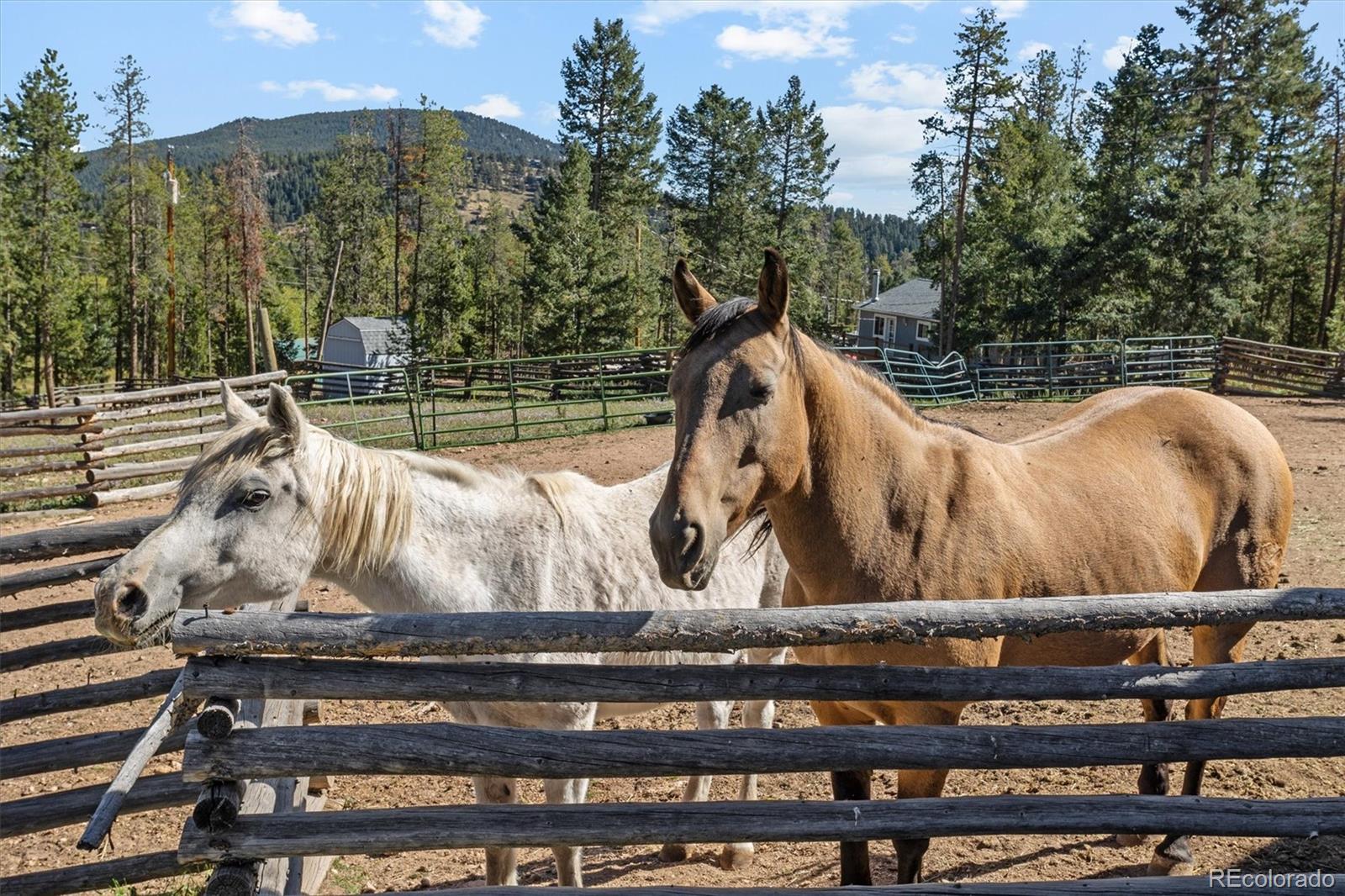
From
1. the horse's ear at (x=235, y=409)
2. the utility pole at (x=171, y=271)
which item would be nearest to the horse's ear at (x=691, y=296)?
the horse's ear at (x=235, y=409)

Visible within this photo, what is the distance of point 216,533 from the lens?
3.06 meters

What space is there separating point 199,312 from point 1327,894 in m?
61.4

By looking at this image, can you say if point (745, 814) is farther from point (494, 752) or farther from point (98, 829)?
point (98, 829)

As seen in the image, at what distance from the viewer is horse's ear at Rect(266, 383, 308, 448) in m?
3.07

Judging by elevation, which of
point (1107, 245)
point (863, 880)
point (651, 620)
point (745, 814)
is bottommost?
point (863, 880)

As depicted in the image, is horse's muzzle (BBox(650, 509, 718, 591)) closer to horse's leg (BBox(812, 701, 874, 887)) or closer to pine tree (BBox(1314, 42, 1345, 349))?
horse's leg (BBox(812, 701, 874, 887))

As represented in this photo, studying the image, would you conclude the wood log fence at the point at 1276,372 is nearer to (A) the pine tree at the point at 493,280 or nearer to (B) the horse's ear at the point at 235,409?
(B) the horse's ear at the point at 235,409

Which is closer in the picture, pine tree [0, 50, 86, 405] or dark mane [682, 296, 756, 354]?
dark mane [682, 296, 756, 354]

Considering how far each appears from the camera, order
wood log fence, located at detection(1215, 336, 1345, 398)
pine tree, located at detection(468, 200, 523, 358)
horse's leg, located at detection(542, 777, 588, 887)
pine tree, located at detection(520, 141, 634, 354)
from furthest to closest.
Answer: pine tree, located at detection(468, 200, 523, 358), pine tree, located at detection(520, 141, 634, 354), wood log fence, located at detection(1215, 336, 1345, 398), horse's leg, located at detection(542, 777, 588, 887)

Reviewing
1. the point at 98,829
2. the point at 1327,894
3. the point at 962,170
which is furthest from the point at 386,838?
the point at 962,170

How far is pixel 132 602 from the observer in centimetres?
286

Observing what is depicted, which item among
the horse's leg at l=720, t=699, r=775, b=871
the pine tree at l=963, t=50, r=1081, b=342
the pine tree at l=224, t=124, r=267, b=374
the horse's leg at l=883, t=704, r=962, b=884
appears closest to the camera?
the horse's leg at l=883, t=704, r=962, b=884

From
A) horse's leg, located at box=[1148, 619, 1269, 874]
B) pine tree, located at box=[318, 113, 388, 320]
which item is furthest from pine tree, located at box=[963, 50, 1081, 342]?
pine tree, located at box=[318, 113, 388, 320]

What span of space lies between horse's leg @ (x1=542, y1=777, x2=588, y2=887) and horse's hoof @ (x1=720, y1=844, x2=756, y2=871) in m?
1.18
